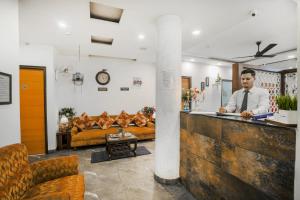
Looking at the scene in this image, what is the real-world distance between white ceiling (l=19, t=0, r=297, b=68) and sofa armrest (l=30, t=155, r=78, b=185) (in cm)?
219

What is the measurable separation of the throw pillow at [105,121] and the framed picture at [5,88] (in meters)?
2.90

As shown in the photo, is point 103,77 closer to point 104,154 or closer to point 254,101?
point 104,154

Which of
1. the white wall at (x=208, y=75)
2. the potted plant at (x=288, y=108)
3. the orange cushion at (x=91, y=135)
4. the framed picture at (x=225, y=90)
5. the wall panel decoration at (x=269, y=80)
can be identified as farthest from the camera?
the framed picture at (x=225, y=90)

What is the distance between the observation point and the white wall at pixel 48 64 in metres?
3.65

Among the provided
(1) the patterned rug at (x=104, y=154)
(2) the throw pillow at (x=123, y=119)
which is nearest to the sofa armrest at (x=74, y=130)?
(1) the patterned rug at (x=104, y=154)

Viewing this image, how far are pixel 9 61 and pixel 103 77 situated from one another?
346 cm

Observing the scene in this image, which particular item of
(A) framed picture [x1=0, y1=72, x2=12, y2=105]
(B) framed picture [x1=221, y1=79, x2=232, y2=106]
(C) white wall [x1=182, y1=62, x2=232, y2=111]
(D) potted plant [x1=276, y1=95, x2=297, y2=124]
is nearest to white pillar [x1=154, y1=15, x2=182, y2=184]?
(D) potted plant [x1=276, y1=95, x2=297, y2=124]

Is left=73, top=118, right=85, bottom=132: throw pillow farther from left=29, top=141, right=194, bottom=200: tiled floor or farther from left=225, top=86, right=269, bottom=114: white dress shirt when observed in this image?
left=225, top=86, right=269, bottom=114: white dress shirt

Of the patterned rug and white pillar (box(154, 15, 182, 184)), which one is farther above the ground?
white pillar (box(154, 15, 182, 184))

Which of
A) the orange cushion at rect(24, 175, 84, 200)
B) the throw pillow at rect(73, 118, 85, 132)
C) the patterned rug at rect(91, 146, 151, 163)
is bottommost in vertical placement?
the patterned rug at rect(91, 146, 151, 163)

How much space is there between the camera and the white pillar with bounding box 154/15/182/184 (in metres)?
2.46

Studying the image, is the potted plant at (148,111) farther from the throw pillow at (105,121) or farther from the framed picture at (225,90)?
the framed picture at (225,90)

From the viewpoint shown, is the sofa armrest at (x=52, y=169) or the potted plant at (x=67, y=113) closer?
the sofa armrest at (x=52, y=169)

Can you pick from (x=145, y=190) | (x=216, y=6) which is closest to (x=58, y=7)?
(x=216, y=6)
